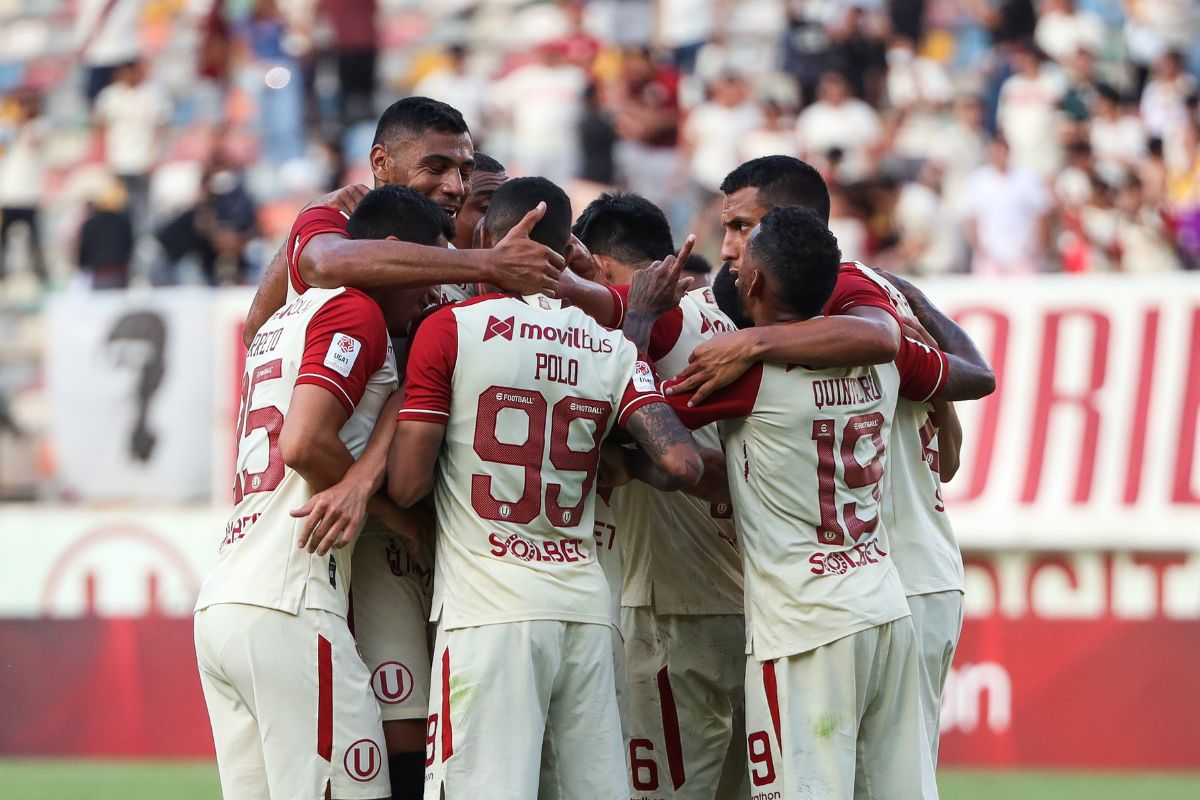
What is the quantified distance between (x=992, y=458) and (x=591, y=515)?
265 inches

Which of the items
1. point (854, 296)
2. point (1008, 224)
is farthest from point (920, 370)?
point (1008, 224)

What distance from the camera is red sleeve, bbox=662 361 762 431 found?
526 centimetres

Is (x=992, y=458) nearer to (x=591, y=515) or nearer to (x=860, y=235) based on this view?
(x=860, y=235)

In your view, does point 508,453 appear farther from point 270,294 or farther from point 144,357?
point 144,357

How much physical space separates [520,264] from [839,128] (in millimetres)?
9780

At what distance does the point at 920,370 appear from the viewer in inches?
219

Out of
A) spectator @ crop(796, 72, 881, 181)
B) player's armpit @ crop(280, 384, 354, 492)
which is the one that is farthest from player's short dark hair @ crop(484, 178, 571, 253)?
spectator @ crop(796, 72, 881, 181)

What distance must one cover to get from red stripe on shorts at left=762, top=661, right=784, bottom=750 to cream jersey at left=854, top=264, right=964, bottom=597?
0.68m

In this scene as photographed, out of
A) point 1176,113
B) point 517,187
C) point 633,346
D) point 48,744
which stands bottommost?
point 48,744

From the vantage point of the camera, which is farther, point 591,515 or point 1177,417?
point 1177,417

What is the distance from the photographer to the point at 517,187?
552 cm

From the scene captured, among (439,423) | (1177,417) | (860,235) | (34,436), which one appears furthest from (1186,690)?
(34,436)

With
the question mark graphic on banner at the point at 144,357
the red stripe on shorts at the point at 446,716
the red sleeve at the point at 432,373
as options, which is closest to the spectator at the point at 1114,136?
the question mark graphic on banner at the point at 144,357

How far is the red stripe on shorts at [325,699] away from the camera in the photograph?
5051 millimetres
